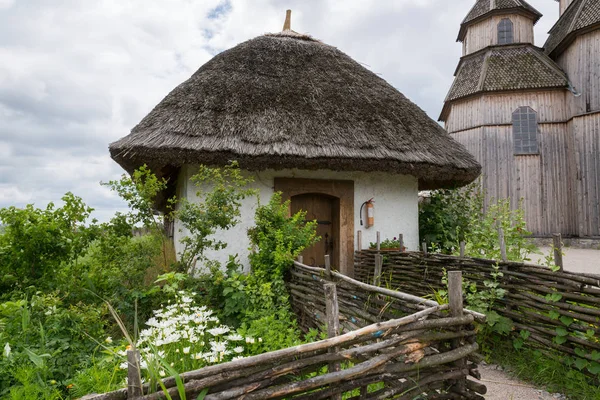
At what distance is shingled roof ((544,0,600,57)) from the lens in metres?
12.0

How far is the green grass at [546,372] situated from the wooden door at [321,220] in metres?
3.79

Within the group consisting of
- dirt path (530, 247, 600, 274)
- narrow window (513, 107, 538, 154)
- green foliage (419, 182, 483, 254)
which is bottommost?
dirt path (530, 247, 600, 274)

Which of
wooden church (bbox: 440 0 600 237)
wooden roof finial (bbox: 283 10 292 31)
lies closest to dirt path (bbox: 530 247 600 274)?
wooden church (bbox: 440 0 600 237)

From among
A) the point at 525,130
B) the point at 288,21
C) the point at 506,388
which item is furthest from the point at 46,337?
the point at 525,130

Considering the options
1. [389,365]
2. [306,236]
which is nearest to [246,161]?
[306,236]

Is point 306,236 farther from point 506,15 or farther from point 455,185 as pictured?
point 506,15

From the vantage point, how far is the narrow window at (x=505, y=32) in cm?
1448

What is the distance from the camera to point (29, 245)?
153 inches

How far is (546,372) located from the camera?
3494 mm

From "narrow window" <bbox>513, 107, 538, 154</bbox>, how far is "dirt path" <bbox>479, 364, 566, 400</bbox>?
11841mm

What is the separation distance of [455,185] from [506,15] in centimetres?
1009

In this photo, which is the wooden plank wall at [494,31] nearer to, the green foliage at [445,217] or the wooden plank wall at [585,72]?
the wooden plank wall at [585,72]

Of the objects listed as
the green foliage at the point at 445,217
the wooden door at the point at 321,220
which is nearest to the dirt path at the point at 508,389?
the wooden door at the point at 321,220

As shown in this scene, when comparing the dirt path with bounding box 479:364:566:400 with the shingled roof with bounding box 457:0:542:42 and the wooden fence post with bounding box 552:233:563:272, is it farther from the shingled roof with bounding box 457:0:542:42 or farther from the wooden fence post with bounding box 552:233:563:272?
the shingled roof with bounding box 457:0:542:42
